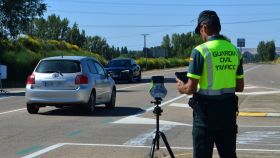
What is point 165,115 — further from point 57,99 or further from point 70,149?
point 70,149

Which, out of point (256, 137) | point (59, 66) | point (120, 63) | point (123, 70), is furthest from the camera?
point (120, 63)

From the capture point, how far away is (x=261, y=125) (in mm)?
14031

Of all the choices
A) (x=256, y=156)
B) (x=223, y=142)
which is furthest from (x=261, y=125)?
(x=223, y=142)

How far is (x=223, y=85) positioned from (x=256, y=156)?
380 centimetres

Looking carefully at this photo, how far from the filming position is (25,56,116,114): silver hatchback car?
611 inches

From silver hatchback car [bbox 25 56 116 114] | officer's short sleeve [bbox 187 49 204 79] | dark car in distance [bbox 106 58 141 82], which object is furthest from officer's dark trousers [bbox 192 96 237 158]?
dark car in distance [bbox 106 58 141 82]

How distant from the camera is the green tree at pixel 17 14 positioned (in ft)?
118

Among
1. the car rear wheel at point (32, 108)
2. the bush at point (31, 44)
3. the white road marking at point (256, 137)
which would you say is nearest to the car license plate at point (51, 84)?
the car rear wheel at point (32, 108)

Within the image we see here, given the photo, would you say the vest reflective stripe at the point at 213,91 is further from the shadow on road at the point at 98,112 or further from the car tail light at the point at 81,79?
the shadow on road at the point at 98,112

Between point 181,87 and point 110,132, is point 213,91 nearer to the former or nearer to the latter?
point 181,87

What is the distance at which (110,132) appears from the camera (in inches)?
481

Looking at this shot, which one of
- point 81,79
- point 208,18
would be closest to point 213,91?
point 208,18

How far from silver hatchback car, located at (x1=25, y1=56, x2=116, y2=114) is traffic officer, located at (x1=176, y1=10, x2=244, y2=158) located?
10151 mm

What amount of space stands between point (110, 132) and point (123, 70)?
24.4 meters
